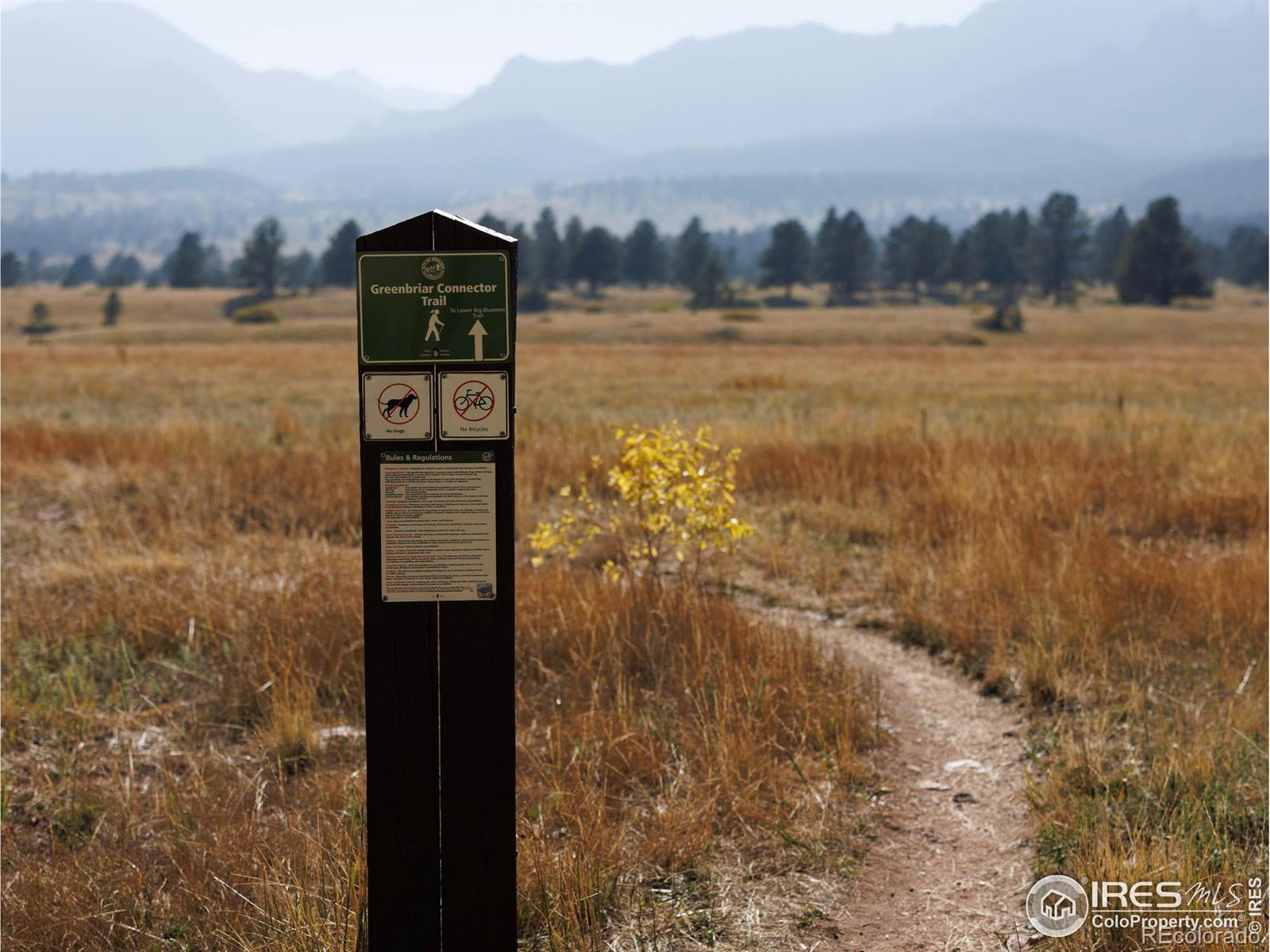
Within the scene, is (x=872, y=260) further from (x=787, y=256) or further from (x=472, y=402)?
(x=472, y=402)

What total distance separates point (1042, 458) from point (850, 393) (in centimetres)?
1218

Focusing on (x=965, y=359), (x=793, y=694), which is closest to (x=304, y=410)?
(x=793, y=694)

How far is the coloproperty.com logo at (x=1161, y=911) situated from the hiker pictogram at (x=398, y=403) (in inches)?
103

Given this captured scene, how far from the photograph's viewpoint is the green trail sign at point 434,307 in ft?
8.36

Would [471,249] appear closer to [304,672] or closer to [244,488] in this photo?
[304,672]

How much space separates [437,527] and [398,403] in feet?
1.06

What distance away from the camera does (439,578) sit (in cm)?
264

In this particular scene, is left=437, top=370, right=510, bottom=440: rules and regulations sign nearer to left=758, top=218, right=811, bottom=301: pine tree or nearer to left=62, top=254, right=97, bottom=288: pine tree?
left=758, top=218, right=811, bottom=301: pine tree

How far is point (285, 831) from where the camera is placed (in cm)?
367

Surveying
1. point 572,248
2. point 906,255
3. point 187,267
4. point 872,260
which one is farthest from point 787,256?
point 187,267

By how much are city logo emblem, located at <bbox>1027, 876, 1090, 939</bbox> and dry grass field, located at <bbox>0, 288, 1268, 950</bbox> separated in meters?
0.11

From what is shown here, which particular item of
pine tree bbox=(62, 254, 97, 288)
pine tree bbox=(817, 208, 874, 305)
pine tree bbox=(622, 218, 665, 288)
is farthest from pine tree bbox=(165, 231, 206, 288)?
pine tree bbox=(817, 208, 874, 305)

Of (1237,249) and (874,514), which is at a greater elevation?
(1237,249)

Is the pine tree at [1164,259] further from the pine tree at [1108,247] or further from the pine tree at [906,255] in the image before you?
the pine tree at [1108,247]
